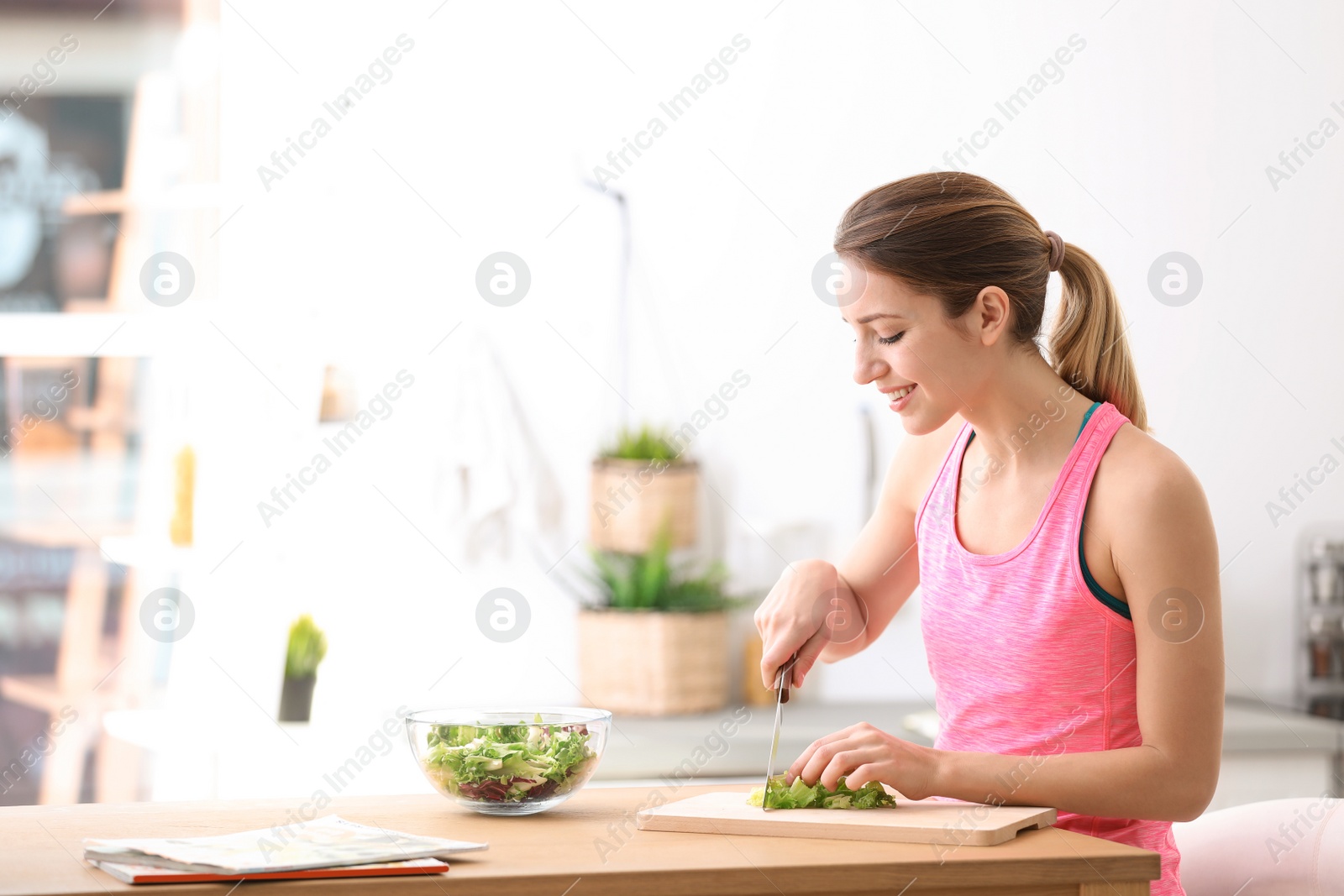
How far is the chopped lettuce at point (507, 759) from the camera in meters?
1.15

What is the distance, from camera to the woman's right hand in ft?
4.26

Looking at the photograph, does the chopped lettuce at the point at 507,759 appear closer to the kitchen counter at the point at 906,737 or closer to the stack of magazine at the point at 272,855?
the stack of magazine at the point at 272,855

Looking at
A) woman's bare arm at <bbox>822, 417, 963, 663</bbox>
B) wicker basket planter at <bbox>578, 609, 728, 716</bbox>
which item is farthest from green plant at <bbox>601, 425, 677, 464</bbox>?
woman's bare arm at <bbox>822, 417, 963, 663</bbox>

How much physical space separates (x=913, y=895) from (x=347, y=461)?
217 cm

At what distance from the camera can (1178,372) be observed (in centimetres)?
315

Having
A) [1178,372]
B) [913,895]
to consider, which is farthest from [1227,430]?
[913,895]

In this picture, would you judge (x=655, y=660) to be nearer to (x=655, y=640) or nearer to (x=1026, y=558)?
(x=655, y=640)

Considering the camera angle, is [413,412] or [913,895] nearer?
[913,895]

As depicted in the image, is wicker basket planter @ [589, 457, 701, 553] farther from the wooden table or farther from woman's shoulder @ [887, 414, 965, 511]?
the wooden table

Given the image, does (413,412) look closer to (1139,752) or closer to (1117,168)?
(1117,168)

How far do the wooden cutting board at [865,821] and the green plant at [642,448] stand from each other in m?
1.76

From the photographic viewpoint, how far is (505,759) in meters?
1.15

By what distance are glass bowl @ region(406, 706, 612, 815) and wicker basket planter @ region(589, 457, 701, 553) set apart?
1694mm

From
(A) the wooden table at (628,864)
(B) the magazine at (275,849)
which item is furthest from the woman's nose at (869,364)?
(B) the magazine at (275,849)
